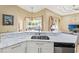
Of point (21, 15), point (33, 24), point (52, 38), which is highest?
point (21, 15)

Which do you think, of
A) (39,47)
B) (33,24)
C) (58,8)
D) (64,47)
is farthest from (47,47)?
(58,8)

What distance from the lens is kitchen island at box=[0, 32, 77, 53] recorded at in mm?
1292

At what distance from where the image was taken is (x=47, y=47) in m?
1.38

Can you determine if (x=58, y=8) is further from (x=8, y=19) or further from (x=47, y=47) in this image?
(x=8, y=19)

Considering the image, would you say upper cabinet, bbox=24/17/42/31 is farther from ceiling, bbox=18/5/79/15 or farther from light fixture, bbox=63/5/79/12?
light fixture, bbox=63/5/79/12

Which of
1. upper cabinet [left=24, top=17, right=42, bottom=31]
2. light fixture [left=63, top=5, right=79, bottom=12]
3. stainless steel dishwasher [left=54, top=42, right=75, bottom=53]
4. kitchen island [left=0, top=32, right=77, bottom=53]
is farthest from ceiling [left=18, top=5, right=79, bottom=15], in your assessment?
stainless steel dishwasher [left=54, top=42, right=75, bottom=53]

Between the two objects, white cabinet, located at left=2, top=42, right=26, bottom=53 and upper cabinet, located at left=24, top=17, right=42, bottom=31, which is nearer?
white cabinet, located at left=2, top=42, right=26, bottom=53

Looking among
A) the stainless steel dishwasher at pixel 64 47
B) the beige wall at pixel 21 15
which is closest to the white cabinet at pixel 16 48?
the beige wall at pixel 21 15

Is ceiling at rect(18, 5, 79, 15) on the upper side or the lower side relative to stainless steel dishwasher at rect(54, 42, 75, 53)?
upper

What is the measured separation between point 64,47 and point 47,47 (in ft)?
0.76
